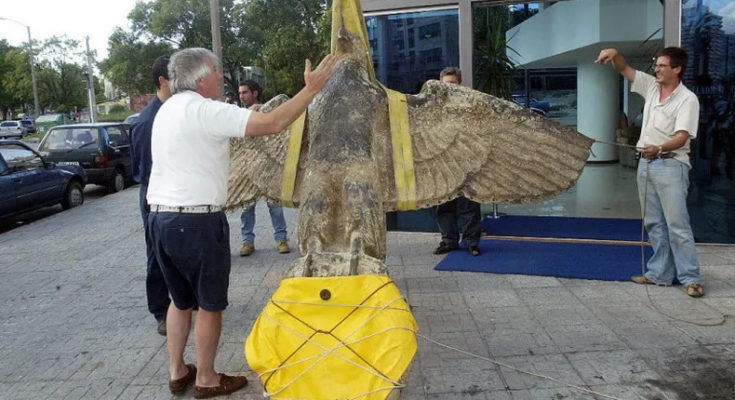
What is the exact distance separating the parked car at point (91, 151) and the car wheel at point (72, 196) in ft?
4.04

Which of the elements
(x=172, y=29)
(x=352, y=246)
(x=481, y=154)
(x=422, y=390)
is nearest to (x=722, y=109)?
(x=481, y=154)

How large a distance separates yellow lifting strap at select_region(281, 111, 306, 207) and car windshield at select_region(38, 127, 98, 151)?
11.0 m

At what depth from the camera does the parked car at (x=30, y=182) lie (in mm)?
9508

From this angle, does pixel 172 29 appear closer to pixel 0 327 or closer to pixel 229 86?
pixel 229 86

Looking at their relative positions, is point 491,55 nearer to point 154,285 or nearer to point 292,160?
point 292,160

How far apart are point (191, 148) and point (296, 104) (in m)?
0.64

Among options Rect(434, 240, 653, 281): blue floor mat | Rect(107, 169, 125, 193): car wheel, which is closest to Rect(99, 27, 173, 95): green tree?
Rect(107, 169, 125, 193): car wheel

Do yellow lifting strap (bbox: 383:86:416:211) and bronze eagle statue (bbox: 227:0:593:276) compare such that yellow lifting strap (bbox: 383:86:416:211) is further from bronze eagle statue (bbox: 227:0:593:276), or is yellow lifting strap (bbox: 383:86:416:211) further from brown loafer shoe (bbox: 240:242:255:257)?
brown loafer shoe (bbox: 240:242:255:257)

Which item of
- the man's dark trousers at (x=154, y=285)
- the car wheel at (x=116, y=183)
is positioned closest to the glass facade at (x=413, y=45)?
the man's dark trousers at (x=154, y=285)

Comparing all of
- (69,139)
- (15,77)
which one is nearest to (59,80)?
(15,77)

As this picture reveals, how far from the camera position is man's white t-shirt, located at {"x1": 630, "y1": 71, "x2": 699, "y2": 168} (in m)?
4.52

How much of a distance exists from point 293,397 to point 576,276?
3709 millimetres

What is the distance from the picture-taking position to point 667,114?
4629 millimetres

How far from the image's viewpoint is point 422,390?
3350mm
